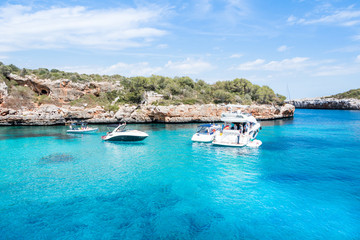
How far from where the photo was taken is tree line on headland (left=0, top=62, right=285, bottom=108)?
56.7m

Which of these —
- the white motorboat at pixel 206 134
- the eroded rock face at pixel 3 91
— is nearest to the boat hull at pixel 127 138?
the white motorboat at pixel 206 134

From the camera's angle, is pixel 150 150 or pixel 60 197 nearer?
pixel 60 197

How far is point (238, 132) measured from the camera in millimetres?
26672

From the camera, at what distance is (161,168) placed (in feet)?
59.8

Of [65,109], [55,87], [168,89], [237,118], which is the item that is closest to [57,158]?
[237,118]

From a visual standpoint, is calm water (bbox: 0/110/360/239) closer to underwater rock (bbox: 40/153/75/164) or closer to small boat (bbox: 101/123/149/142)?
underwater rock (bbox: 40/153/75/164)

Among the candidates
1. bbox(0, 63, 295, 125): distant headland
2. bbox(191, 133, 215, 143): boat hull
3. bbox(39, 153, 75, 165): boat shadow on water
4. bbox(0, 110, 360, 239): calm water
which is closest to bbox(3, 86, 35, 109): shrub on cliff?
bbox(0, 63, 295, 125): distant headland

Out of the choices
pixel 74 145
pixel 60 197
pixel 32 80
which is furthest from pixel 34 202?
pixel 32 80

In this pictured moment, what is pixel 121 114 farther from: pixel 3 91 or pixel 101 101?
pixel 3 91

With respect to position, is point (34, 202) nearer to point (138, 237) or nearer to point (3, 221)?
point (3, 221)

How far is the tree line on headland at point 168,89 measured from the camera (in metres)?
56.7

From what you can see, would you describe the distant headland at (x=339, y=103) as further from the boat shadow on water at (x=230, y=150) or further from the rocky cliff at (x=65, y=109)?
the boat shadow on water at (x=230, y=150)

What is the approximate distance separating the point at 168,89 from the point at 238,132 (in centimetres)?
3907

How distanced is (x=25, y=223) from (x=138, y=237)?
5.39 metres
